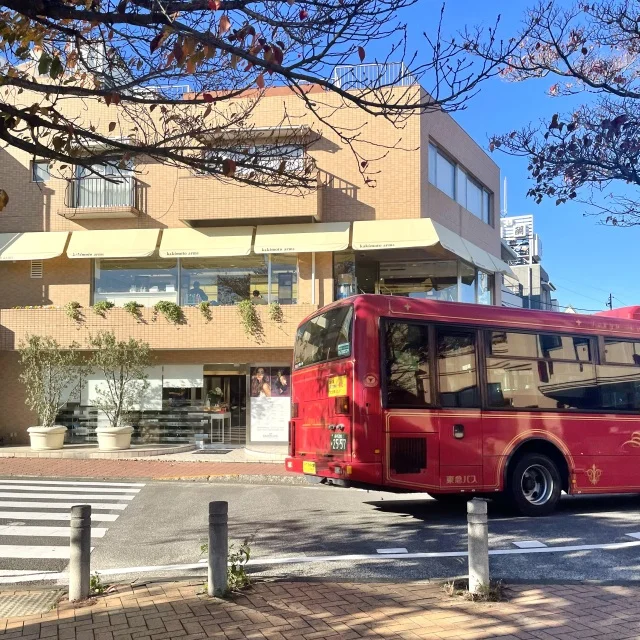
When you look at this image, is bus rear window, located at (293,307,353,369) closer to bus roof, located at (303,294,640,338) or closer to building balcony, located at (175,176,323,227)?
bus roof, located at (303,294,640,338)

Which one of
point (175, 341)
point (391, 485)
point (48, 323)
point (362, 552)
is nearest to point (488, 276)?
point (175, 341)

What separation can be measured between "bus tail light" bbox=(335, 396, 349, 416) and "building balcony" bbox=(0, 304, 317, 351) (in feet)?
32.9

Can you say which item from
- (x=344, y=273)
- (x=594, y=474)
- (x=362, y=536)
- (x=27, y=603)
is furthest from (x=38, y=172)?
(x=594, y=474)

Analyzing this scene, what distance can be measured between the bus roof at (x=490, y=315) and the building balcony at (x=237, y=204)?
31.3ft

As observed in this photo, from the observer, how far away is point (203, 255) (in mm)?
19078

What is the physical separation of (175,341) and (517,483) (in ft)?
40.5

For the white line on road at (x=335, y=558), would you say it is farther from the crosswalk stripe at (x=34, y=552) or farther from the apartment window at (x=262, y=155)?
the apartment window at (x=262, y=155)

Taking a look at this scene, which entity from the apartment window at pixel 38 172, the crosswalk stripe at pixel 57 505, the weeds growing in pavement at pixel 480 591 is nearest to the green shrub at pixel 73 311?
the apartment window at pixel 38 172

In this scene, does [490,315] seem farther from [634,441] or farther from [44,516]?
[44,516]

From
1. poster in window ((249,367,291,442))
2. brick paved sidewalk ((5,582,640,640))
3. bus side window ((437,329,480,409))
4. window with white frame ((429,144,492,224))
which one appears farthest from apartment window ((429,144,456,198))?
brick paved sidewalk ((5,582,640,640))

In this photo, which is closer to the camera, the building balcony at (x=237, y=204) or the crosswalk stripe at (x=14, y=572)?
the crosswalk stripe at (x=14, y=572)

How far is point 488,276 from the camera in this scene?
24.1m

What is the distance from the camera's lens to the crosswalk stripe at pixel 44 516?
914cm

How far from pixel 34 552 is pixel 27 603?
2001mm
